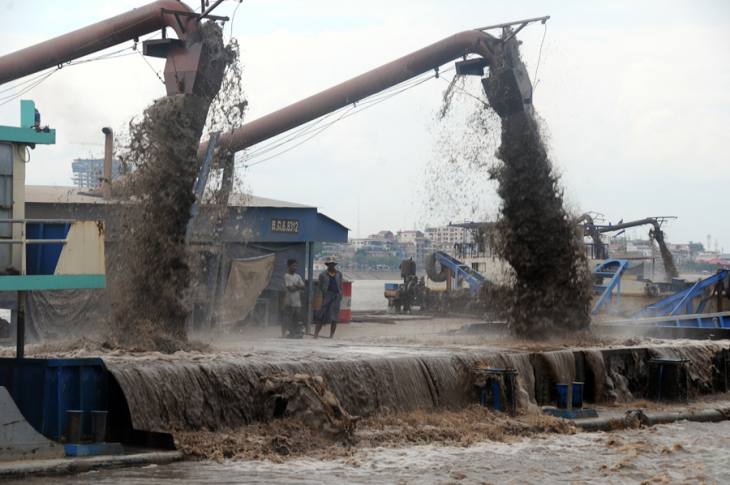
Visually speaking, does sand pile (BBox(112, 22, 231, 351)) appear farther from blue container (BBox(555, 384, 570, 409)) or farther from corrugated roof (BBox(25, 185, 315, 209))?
blue container (BBox(555, 384, 570, 409))

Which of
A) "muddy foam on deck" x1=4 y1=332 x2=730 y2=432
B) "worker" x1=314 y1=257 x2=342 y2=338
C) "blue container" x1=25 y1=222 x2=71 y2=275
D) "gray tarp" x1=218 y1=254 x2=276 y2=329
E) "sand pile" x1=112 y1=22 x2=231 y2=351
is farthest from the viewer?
"gray tarp" x1=218 y1=254 x2=276 y2=329

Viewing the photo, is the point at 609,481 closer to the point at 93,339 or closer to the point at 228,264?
the point at 93,339

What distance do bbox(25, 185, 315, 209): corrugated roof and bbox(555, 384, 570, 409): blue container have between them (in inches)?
382

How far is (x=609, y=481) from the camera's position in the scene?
14141 millimetres

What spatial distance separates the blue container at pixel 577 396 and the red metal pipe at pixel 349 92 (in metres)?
8.88

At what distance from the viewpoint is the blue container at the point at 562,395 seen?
1859 cm

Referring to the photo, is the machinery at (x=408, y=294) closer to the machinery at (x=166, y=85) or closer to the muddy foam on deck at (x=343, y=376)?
the machinery at (x=166, y=85)

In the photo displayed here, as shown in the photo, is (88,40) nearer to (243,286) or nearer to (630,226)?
(243,286)

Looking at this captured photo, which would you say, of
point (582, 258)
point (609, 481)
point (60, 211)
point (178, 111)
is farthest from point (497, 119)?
point (609, 481)

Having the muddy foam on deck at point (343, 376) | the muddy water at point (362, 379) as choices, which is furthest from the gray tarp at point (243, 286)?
the muddy water at point (362, 379)

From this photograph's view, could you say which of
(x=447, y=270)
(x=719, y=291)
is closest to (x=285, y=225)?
(x=719, y=291)

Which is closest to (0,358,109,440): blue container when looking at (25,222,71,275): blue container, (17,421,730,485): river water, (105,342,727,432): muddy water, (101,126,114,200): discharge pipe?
(105,342,727,432): muddy water

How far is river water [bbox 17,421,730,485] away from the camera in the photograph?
1294cm

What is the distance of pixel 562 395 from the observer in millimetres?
18703
